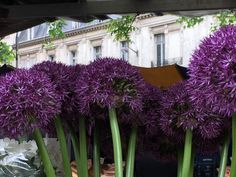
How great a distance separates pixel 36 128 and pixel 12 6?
248 centimetres

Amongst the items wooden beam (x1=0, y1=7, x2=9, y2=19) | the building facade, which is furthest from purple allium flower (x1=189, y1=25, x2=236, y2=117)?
the building facade

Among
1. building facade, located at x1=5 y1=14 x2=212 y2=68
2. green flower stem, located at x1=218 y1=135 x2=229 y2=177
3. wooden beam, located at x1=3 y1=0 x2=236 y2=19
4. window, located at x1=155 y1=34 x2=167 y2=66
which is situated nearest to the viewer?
green flower stem, located at x1=218 y1=135 x2=229 y2=177

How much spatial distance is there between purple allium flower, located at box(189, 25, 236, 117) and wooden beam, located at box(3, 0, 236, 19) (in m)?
2.36

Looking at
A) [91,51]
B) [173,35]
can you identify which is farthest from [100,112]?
[91,51]

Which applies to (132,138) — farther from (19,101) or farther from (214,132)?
(19,101)

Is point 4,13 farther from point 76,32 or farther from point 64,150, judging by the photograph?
point 76,32

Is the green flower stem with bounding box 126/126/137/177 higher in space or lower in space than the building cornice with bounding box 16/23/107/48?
lower

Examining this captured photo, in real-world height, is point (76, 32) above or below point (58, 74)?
above

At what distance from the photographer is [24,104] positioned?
1.23 meters

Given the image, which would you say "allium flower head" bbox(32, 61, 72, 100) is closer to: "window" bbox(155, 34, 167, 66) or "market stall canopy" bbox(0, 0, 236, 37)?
"market stall canopy" bbox(0, 0, 236, 37)

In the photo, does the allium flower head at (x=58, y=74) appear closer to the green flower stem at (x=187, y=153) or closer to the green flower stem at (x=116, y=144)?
the green flower stem at (x=116, y=144)

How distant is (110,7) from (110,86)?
2.33 meters

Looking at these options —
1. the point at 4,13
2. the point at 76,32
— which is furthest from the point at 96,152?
the point at 76,32

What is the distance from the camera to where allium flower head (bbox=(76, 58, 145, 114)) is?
1324 millimetres
